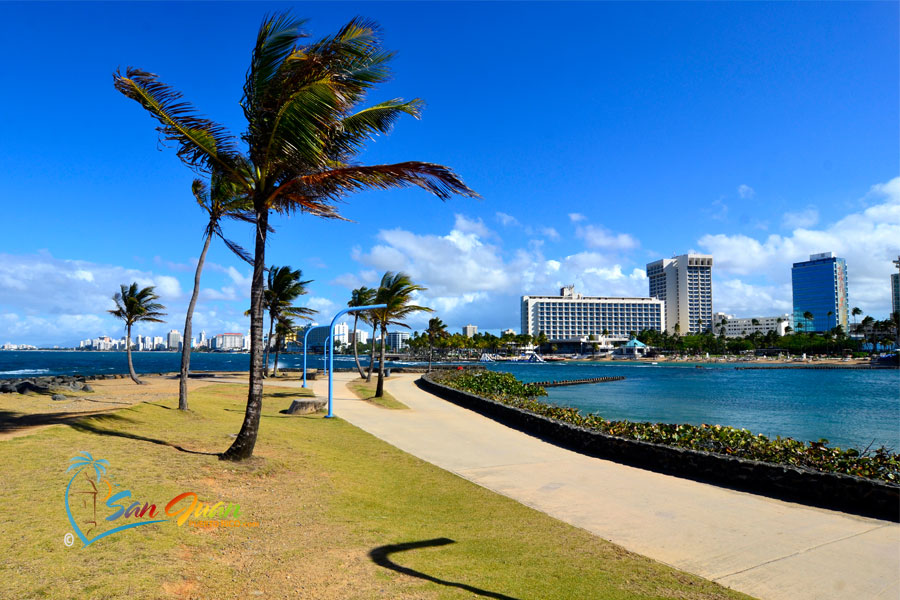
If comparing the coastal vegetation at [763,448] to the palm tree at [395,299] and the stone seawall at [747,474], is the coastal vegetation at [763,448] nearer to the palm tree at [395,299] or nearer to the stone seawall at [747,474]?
the stone seawall at [747,474]

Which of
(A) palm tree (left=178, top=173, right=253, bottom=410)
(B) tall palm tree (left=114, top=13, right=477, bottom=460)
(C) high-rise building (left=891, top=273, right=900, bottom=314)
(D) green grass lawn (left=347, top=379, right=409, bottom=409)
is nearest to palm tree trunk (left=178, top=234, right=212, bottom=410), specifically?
(A) palm tree (left=178, top=173, right=253, bottom=410)

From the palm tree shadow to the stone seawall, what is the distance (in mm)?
6422

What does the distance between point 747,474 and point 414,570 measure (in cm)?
734

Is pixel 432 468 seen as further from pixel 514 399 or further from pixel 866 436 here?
pixel 866 436

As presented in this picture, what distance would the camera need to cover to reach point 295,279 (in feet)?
127

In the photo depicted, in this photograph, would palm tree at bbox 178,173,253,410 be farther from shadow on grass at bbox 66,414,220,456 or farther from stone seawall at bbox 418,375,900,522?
stone seawall at bbox 418,375,900,522

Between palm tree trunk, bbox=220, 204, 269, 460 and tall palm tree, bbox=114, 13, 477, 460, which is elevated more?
tall palm tree, bbox=114, 13, 477, 460

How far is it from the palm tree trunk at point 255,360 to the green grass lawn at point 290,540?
1.34 ft

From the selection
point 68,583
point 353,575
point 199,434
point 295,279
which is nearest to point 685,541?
point 353,575

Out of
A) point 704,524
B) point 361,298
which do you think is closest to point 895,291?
point 361,298

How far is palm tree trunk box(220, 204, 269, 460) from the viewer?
344 inches

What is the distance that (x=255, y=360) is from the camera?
902 centimetres

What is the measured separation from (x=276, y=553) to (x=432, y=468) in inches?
225

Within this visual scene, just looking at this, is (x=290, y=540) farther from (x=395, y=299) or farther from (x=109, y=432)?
(x=395, y=299)
